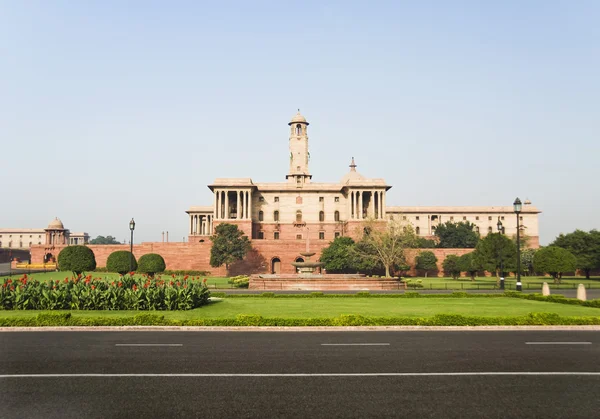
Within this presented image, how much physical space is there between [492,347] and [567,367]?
105 inches

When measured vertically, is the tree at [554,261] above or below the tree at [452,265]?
above

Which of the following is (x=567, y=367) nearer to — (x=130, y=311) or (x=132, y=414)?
(x=132, y=414)

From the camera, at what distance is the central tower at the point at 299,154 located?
97.5m

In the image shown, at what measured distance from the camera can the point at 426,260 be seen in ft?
250

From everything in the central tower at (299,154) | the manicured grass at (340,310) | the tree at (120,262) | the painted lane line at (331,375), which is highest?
the central tower at (299,154)

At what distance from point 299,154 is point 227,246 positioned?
2906 cm

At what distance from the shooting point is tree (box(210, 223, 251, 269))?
75.2 m

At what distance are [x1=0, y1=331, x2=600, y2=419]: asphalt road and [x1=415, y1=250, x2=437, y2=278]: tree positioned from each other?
61.6 m

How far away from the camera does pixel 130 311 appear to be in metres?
21.1

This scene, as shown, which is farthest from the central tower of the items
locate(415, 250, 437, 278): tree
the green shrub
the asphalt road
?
the asphalt road

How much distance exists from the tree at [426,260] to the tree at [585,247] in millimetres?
17832

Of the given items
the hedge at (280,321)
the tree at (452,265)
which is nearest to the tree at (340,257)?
the tree at (452,265)

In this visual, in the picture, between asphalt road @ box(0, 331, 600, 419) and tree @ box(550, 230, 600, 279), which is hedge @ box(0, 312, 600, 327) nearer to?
asphalt road @ box(0, 331, 600, 419)

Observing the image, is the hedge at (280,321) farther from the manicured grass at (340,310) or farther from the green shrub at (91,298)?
the green shrub at (91,298)
